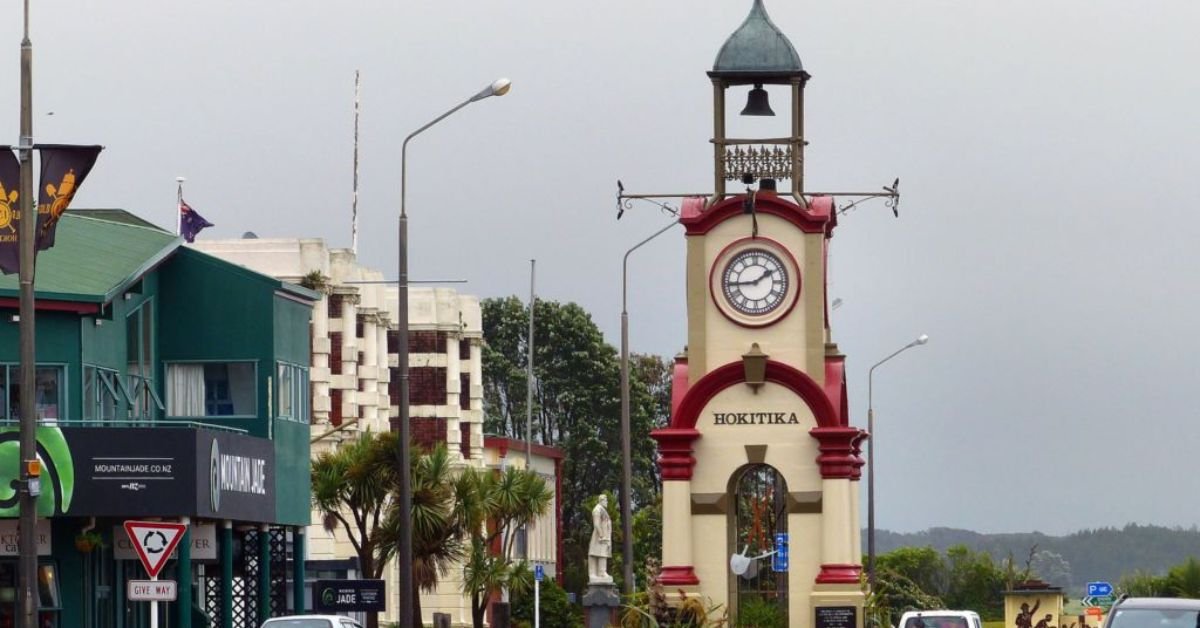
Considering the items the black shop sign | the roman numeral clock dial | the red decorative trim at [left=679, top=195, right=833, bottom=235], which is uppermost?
the red decorative trim at [left=679, top=195, right=833, bottom=235]

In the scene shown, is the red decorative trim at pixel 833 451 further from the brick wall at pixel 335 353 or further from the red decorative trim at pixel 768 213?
the brick wall at pixel 335 353

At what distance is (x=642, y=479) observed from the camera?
5017 inches

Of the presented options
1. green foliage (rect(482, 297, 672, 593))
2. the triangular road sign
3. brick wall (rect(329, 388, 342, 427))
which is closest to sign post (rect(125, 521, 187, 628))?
the triangular road sign

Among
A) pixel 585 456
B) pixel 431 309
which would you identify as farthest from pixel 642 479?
pixel 431 309

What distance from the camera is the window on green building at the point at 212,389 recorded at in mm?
51062

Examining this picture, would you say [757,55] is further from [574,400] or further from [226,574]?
[574,400]

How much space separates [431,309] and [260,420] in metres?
55.8

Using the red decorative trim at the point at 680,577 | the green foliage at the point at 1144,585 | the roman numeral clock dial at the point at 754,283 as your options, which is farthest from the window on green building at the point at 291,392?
the green foliage at the point at 1144,585

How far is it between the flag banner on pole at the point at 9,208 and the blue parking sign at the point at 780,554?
57.5 feet

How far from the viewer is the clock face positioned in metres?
47.4

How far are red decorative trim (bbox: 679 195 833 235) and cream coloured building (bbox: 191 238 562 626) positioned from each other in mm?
30037

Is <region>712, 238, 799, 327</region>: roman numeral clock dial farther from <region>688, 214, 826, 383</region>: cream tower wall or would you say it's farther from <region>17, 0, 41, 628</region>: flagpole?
<region>17, 0, 41, 628</region>: flagpole

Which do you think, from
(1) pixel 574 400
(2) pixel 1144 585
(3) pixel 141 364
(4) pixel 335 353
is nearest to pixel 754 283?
(3) pixel 141 364

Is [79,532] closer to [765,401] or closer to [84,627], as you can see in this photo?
[84,627]
